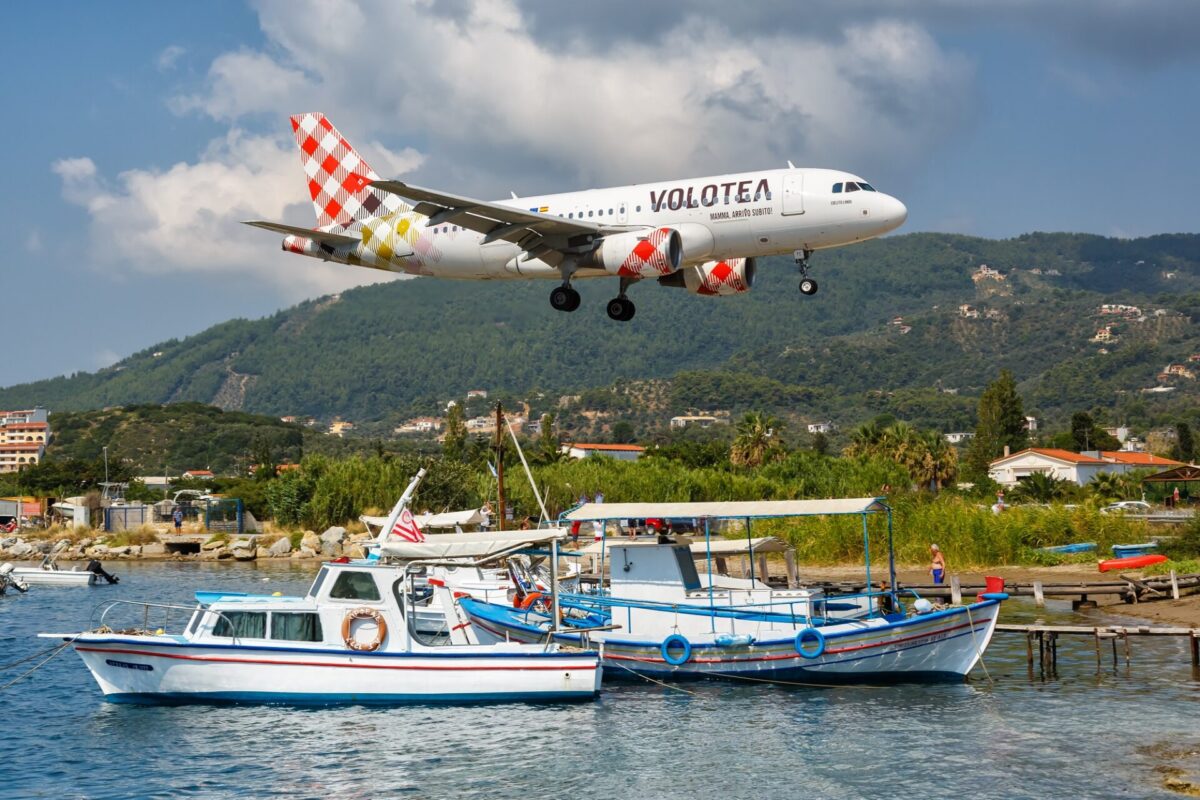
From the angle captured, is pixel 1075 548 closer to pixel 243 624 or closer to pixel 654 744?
pixel 654 744

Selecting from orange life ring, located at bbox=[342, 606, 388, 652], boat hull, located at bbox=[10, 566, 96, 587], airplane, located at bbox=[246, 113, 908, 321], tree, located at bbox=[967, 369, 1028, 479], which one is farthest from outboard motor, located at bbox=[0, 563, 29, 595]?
tree, located at bbox=[967, 369, 1028, 479]

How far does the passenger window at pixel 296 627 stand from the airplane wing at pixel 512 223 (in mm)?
10842

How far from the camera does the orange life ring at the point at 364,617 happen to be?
89.1ft

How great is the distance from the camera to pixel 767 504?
30828 mm

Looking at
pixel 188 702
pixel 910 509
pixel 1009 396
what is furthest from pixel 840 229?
pixel 1009 396

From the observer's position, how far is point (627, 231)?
122 ft

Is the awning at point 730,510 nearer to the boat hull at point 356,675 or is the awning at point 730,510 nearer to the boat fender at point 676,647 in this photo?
the boat fender at point 676,647

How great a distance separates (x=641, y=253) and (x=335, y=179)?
45.9 ft

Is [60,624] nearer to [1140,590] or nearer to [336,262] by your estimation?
[336,262]

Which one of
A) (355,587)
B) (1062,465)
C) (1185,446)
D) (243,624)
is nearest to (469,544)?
(355,587)

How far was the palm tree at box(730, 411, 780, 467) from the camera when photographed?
105688 millimetres

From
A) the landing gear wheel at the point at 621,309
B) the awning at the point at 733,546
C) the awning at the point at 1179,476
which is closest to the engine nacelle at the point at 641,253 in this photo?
the landing gear wheel at the point at 621,309

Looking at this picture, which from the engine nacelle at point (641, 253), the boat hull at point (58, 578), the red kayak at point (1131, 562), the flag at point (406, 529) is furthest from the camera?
the boat hull at point (58, 578)

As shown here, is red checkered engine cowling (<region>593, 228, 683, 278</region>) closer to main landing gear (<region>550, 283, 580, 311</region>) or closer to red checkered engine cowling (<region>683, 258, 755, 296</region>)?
main landing gear (<region>550, 283, 580, 311</region>)
